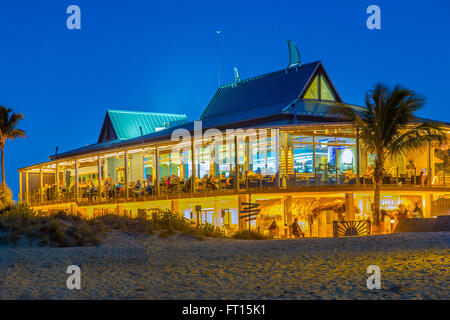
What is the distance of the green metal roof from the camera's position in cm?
4653

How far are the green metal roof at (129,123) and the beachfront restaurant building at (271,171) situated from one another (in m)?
6.45

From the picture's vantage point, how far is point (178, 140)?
1053 inches

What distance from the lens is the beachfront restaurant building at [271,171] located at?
2416 centimetres

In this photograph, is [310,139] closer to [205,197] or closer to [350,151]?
[350,151]

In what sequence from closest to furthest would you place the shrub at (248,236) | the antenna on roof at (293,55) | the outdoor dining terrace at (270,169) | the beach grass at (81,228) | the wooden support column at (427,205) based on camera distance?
the beach grass at (81,228), the shrub at (248,236), the outdoor dining terrace at (270,169), the wooden support column at (427,205), the antenna on roof at (293,55)

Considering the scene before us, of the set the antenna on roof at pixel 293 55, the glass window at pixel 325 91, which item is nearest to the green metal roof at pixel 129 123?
the antenna on roof at pixel 293 55

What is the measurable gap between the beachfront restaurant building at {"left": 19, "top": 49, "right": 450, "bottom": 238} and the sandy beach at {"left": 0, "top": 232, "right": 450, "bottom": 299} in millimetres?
Answer: 5891

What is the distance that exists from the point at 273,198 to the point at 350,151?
568cm

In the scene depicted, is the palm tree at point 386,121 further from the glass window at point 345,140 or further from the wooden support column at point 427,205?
the glass window at point 345,140

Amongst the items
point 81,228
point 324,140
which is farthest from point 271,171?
point 81,228

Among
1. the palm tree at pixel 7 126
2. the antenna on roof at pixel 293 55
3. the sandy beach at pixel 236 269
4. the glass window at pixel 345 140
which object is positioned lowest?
the sandy beach at pixel 236 269

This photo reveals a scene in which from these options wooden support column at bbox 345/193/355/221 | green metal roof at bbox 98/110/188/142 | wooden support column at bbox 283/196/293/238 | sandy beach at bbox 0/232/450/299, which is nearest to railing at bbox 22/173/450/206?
wooden support column at bbox 345/193/355/221

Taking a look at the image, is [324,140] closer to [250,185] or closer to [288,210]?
[288,210]
